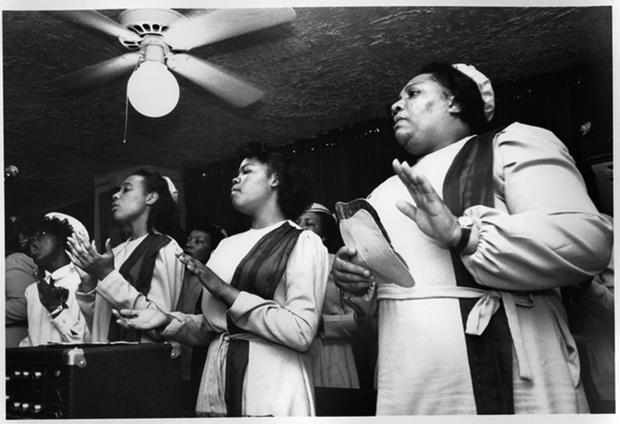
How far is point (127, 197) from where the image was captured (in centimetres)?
346

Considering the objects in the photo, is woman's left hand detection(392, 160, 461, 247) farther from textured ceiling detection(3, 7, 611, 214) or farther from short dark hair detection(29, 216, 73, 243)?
short dark hair detection(29, 216, 73, 243)

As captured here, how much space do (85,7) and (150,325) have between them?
1.41 metres

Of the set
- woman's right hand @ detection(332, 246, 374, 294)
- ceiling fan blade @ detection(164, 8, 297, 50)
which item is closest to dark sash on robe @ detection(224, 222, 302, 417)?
woman's right hand @ detection(332, 246, 374, 294)

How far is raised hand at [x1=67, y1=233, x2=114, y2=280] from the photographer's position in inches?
135

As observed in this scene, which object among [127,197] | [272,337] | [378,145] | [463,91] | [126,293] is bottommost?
[272,337]

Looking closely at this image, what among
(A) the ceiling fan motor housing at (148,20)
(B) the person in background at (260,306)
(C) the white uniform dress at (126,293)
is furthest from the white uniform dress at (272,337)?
(A) the ceiling fan motor housing at (148,20)

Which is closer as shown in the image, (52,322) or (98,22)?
(98,22)

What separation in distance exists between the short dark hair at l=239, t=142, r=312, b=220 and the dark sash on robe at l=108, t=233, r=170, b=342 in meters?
0.53

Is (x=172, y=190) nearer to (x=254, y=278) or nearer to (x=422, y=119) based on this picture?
(x=254, y=278)

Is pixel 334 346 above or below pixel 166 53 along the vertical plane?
below

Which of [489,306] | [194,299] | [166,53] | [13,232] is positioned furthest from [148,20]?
[489,306]

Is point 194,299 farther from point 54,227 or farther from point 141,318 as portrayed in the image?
point 54,227

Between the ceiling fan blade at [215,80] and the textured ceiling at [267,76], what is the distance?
0.11ft

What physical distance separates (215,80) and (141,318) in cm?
108
